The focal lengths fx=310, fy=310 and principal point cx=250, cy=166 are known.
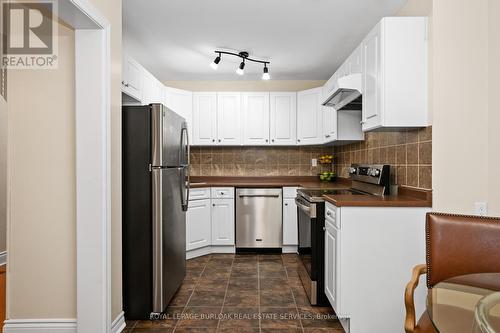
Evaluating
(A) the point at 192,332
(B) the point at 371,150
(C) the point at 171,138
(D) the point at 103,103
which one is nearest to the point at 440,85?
(B) the point at 371,150

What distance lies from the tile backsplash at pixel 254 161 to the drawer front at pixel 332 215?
7.63 feet

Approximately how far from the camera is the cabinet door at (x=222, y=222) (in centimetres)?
416

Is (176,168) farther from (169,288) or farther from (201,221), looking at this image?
(201,221)

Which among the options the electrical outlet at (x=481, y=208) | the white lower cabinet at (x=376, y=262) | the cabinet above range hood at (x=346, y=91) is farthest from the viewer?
the cabinet above range hood at (x=346, y=91)

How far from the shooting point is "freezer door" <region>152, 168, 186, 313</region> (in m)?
2.35

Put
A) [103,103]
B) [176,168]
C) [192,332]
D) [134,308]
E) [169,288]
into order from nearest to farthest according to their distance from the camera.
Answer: [103,103]
[192,332]
[134,308]
[169,288]
[176,168]

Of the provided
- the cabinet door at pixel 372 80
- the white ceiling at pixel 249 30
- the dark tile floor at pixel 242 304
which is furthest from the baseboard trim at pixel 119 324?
the white ceiling at pixel 249 30

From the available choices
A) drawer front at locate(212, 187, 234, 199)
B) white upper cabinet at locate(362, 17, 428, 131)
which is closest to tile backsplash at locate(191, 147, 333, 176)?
drawer front at locate(212, 187, 234, 199)

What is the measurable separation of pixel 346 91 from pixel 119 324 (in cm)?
254

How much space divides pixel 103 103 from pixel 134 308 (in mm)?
1546

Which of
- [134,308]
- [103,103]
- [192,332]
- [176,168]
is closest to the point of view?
[103,103]

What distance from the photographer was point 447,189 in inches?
80.0

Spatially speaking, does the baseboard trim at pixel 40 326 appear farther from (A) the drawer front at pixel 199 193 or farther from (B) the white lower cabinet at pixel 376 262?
(A) the drawer front at pixel 199 193

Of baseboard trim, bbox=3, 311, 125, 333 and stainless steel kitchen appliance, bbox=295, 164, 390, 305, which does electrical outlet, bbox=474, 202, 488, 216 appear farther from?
baseboard trim, bbox=3, 311, 125, 333
